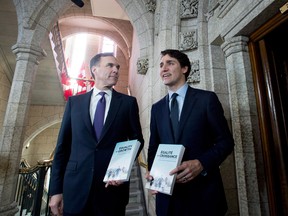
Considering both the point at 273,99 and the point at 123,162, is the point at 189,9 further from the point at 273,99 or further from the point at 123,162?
the point at 123,162

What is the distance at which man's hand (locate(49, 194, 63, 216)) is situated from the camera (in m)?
0.99

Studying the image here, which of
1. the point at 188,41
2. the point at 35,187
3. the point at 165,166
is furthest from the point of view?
the point at 35,187

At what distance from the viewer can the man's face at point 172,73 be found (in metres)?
1.12

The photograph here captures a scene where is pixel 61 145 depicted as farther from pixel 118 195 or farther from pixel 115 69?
pixel 115 69

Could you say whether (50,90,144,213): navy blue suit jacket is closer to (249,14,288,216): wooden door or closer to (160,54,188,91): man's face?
(160,54,188,91): man's face

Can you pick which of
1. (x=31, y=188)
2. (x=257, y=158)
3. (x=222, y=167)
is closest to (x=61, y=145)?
(x=222, y=167)

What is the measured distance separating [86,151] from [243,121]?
1.33 meters

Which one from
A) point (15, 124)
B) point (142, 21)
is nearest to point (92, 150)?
point (15, 124)

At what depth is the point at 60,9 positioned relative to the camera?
3.07 meters

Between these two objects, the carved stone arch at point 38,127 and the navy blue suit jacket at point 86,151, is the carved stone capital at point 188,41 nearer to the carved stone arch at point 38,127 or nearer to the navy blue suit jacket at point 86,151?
the navy blue suit jacket at point 86,151

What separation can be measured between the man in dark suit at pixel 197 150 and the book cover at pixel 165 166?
0.03 metres

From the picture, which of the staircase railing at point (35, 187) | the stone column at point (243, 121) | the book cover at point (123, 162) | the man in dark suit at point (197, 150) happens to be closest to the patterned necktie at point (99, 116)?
the book cover at point (123, 162)

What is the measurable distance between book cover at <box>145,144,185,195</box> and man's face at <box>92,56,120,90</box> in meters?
0.59

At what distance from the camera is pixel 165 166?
787 millimetres
